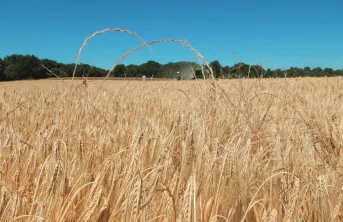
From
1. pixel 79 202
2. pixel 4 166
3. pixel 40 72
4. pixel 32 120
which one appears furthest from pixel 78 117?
pixel 40 72

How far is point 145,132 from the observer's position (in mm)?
1293

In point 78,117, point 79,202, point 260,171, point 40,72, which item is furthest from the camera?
point 40,72

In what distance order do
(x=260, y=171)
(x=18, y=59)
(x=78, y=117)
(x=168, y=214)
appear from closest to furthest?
(x=168, y=214) → (x=260, y=171) → (x=78, y=117) → (x=18, y=59)

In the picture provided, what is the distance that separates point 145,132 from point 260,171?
0.47 m

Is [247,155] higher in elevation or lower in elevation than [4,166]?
higher

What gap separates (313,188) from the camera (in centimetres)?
86

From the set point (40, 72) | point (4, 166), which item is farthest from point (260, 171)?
point (40, 72)

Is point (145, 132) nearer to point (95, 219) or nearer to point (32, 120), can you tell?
point (95, 219)

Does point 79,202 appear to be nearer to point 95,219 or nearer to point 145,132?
point 95,219

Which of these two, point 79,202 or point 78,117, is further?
point 78,117

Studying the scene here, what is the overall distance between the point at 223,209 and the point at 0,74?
158 feet

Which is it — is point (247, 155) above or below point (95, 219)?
above

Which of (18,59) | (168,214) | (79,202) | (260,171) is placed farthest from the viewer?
(18,59)

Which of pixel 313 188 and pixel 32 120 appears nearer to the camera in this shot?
pixel 313 188
